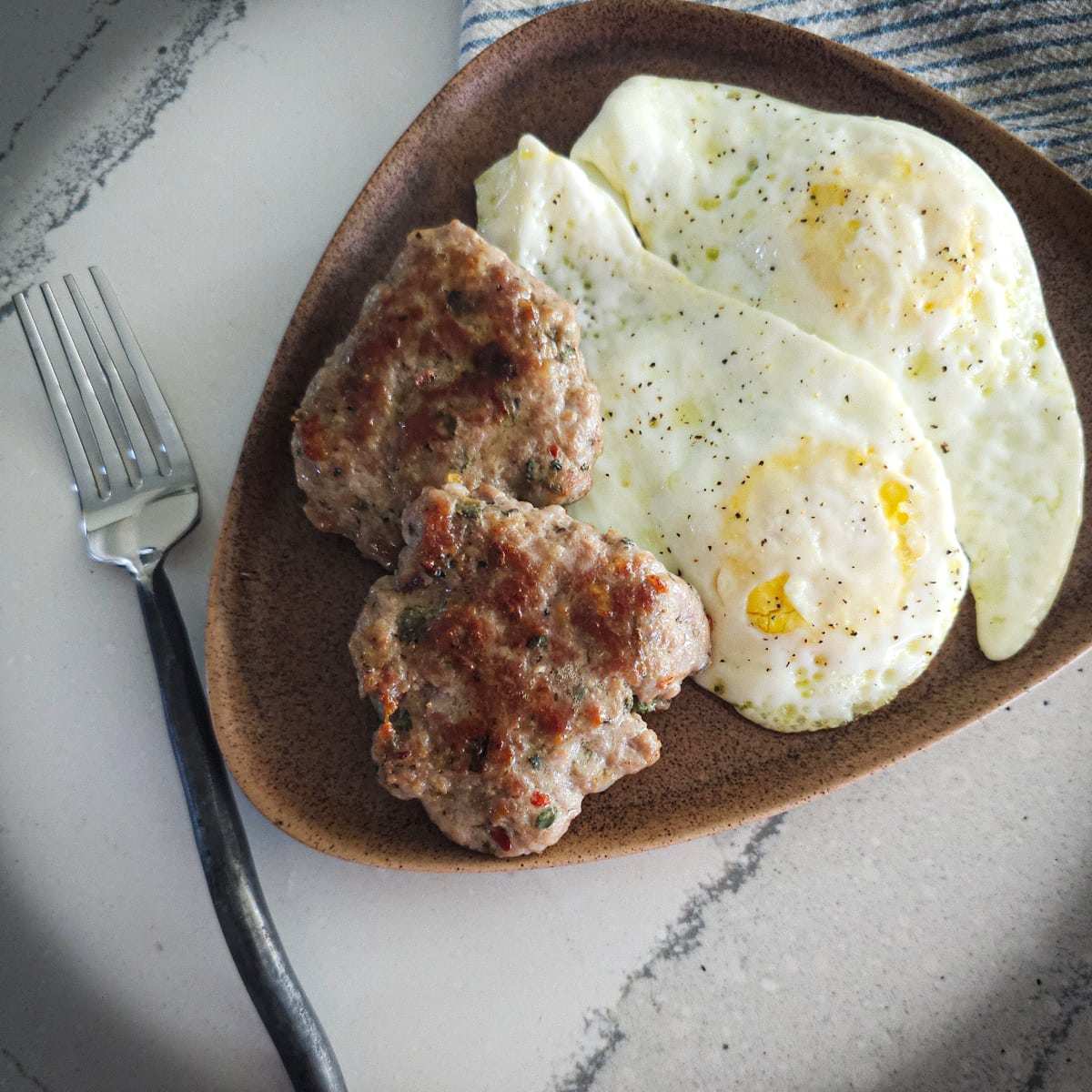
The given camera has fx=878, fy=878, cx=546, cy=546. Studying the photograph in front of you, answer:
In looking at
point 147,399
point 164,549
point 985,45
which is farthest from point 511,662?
point 985,45

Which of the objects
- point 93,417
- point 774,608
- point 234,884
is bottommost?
point 234,884

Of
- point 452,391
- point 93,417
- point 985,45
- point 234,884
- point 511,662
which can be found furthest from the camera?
point 985,45

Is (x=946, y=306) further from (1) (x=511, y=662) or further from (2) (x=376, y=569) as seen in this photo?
(2) (x=376, y=569)

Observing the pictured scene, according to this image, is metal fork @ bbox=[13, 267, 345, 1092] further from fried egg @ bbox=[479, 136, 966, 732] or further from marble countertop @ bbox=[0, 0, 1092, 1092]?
fried egg @ bbox=[479, 136, 966, 732]

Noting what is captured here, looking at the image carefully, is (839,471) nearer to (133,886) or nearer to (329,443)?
(329,443)

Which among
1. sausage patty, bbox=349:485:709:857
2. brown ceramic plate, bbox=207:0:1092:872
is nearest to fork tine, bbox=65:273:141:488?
brown ceramic plate, bbox=207:0:1092:872

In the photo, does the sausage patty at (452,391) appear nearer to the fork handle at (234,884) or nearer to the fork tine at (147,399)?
the fork tine at (147,399)
